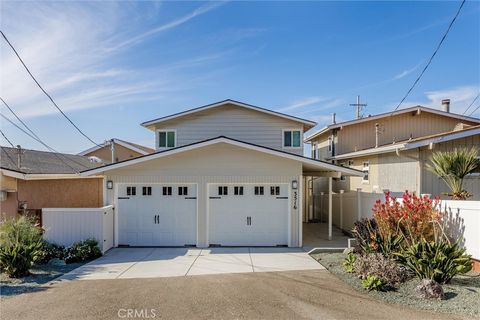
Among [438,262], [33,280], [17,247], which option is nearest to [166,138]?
[17,247]

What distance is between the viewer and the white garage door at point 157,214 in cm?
1090

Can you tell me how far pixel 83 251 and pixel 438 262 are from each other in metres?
8.70

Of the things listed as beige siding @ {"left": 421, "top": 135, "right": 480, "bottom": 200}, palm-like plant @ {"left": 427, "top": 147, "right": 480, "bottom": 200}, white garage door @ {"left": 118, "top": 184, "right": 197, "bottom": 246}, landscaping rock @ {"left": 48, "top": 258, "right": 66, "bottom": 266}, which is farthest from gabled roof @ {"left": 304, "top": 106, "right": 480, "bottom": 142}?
landscaping rock @ {"left": 48, "top": 258, "right": 66, "bottom": 266}

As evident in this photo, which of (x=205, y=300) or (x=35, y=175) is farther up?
(x=35, y=175)

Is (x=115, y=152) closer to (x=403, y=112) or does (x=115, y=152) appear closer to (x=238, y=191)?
(x=238, y=191)

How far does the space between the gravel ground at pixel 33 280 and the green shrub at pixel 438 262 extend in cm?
767

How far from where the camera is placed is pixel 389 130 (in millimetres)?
17234

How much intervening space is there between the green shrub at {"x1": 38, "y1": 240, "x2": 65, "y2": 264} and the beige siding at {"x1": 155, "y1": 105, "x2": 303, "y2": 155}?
685cm

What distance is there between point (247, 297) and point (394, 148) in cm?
815

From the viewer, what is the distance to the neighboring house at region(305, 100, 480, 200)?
10562 mm

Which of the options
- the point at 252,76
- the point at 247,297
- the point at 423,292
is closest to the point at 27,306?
the point at 247,297

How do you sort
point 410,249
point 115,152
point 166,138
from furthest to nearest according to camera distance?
point 115,152, point 166,138, point 410,249

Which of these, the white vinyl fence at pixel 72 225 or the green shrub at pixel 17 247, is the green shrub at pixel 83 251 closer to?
the white vinyl fence at pixel 72 225

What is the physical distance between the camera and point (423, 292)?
18.8ft
